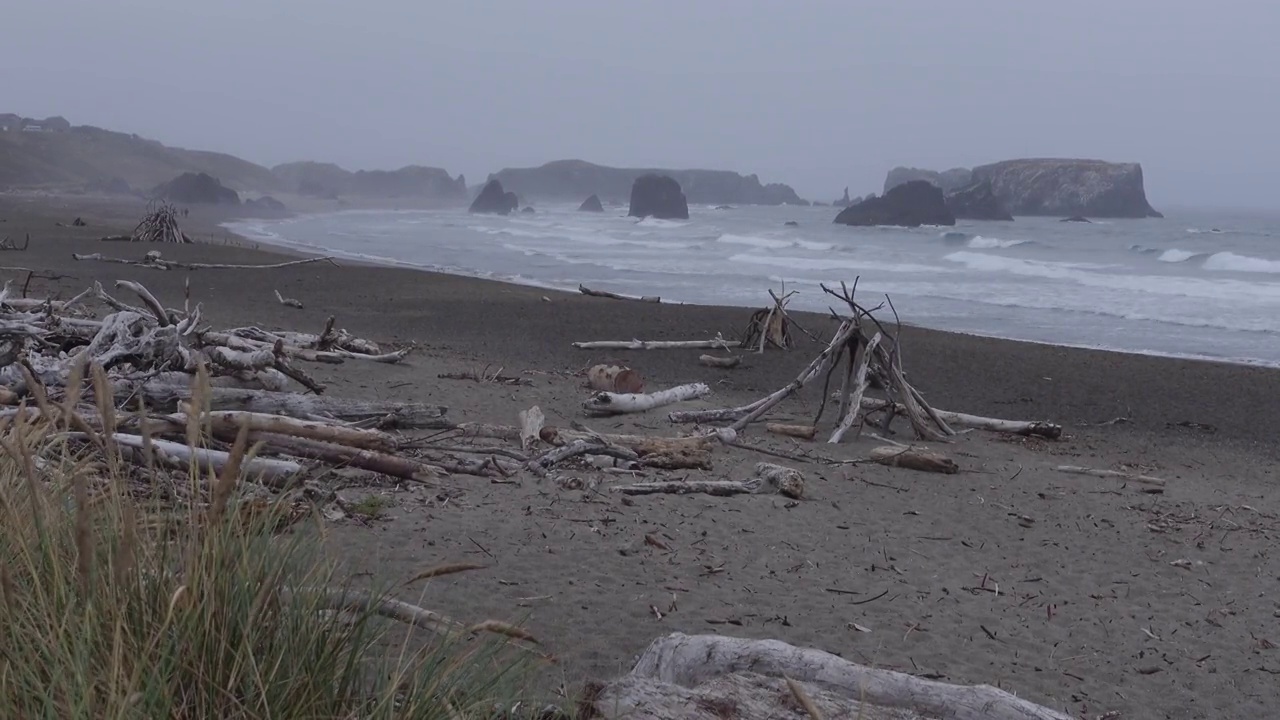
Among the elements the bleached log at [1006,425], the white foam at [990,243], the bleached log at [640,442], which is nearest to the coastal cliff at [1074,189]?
the white foam at [990,243]

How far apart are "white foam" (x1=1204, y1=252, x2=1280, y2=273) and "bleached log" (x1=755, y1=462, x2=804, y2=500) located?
35876mm

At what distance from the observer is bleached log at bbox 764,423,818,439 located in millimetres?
8594

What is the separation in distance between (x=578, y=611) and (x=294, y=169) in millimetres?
169831

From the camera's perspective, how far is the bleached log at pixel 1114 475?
7.90m

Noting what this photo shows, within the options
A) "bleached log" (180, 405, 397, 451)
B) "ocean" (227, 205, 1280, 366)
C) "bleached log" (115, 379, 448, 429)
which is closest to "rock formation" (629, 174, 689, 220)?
"ocean" (227, 205, 1280, 366)

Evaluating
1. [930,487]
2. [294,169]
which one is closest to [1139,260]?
[930,487]

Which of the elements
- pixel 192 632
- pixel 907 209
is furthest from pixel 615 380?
pixel 907 209

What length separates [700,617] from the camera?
4.45 meters

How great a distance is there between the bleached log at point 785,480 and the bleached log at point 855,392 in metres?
1.75

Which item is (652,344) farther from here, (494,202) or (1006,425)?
(494,202)

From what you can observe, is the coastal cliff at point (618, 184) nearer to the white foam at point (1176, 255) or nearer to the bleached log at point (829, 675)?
the white foam at point (1176, 255)

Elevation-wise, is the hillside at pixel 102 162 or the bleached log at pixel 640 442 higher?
the hillside at pixel 102 162

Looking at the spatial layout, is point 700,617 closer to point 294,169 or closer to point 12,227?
point 12,227

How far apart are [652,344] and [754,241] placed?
35.6m
